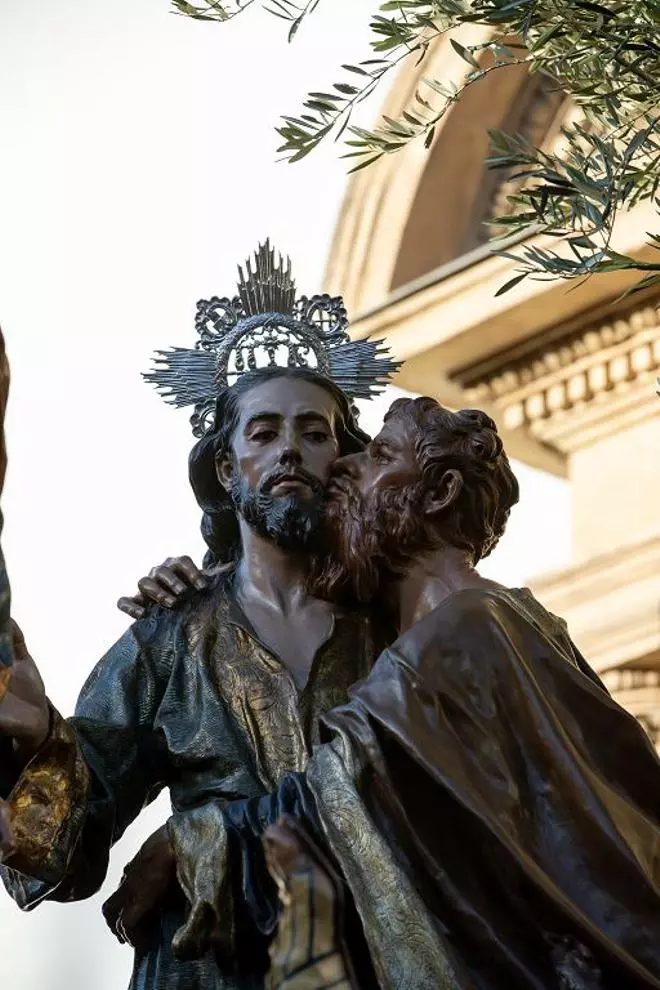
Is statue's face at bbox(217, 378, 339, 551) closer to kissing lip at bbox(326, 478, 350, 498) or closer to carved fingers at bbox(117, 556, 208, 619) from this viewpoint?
kissing lip at bbox(326, 478, 350, 498)

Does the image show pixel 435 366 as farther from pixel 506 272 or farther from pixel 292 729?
pixel 292 729

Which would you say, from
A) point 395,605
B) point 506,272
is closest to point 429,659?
point 395,605

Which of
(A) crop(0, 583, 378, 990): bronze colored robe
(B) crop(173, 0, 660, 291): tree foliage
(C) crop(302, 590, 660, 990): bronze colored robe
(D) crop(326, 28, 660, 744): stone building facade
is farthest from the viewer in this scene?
(D) crop(326, 28, 660, 744): stone building facade

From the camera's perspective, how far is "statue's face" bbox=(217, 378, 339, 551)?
5855mm

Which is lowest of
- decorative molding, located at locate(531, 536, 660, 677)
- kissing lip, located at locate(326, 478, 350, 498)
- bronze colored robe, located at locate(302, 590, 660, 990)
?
bronze colored robe, located at locate(302, 590, 660, 990)

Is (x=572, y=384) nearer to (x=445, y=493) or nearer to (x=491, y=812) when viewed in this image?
(x=445, y=493)

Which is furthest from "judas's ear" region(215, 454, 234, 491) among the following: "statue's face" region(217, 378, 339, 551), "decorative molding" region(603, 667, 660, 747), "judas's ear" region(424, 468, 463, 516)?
"decorative molding" region(603, 667, 660, 747)

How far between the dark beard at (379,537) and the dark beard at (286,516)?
0.07 m

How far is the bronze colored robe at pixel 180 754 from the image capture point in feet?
17.8

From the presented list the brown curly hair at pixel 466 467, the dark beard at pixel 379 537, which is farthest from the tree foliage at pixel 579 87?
the dark beard at pixel 379 537

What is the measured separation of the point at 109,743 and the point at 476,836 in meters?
0.76

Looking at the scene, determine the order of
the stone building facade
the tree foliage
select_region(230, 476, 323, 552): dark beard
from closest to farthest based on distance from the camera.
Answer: the tree foliage → select_region(230, 476, 323, 552): dark beard → the stone building facade

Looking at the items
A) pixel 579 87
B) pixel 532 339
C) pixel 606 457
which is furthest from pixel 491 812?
pixel 606 457

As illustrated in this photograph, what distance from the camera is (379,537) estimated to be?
5738 mm
